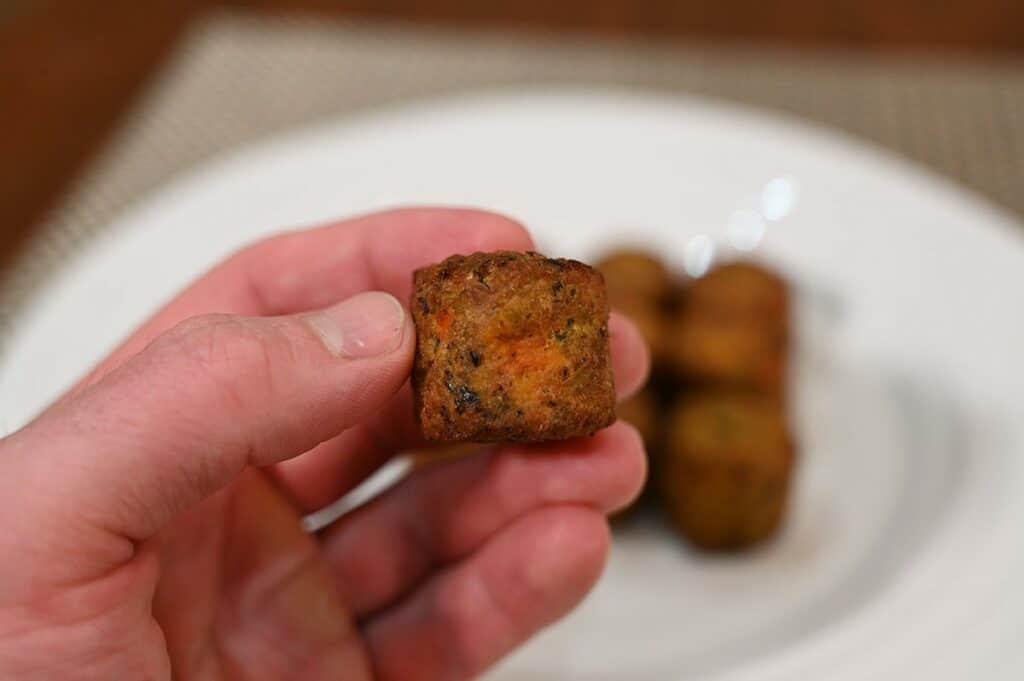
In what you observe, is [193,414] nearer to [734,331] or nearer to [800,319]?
[734,331]

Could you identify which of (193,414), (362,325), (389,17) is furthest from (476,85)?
(193,414)

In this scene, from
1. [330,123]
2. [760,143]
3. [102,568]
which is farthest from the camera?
[330,123]

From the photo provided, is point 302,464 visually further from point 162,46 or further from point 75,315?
point 162,46

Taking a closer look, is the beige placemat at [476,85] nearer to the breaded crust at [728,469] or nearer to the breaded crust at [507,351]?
the breaded crust at [728,469]

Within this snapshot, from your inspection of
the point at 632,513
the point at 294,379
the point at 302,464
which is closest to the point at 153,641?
the point at 294,379

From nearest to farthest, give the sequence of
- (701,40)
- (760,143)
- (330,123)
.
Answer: (760,143) → (330,123) → (701,40)

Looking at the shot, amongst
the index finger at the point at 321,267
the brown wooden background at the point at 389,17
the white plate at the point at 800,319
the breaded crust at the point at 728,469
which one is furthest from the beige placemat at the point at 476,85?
the index finger at the point at 321,267
